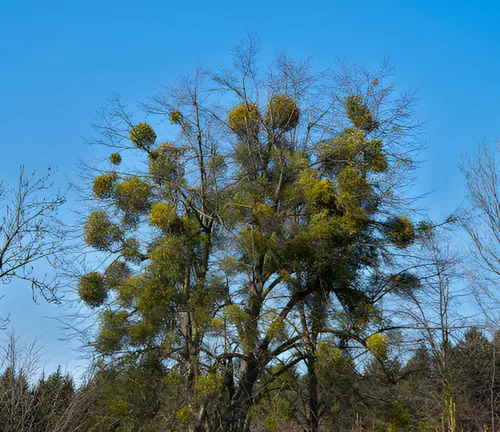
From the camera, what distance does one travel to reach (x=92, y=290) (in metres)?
9.11

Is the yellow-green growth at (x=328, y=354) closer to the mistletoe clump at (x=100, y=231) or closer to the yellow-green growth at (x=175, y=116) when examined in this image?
the mistletoe clump at (x=100, y=231)

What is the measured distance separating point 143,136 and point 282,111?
8.93 ft

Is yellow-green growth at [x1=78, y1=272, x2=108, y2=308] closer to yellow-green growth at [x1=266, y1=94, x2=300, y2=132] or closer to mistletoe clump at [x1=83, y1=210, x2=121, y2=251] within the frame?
mistletoe clump at [x1=83, y1=210, x2=121, y2=251]

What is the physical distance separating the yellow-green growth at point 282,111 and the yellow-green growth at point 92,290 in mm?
4345

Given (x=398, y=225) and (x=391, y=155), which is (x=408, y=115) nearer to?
(x=391, y=155)

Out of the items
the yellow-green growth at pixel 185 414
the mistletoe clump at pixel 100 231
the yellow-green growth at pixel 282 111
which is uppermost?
the yellow-green growth at pixel 282 111

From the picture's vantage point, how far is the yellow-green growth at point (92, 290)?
359 inches

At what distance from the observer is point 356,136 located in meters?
9.93

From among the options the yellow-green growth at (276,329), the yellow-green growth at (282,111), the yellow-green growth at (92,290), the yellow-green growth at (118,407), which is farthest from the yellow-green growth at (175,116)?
the yellow-green growth at (118,407)

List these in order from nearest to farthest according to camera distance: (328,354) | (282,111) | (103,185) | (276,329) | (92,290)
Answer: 1. (328,354)
2. (276,329)
3. (92,290)
4. (103,185)
5. (282,111)

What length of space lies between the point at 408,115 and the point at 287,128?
2316 mm

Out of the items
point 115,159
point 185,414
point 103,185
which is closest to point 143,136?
point 115,159

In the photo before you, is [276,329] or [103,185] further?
[103,185]

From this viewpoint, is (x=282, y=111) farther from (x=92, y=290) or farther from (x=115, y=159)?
(x=92, y=290)
